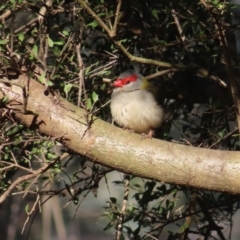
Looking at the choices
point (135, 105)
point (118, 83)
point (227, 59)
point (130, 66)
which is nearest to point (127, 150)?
point (227, 59)

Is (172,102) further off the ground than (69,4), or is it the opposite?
(69,4)

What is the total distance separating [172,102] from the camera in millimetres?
3711

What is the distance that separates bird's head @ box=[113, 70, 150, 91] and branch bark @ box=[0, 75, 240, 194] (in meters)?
0.86

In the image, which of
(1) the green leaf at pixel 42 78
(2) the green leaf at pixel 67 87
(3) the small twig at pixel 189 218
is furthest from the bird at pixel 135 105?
(1) the green leaf at pixel 42 78

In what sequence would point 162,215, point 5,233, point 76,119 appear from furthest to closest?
point 5,233 < point 162,215 < point 76,119

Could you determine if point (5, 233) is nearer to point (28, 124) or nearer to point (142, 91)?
point (142, 91)

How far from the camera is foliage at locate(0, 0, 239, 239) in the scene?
293 centimetres

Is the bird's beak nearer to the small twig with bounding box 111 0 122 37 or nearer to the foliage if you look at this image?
the foliage

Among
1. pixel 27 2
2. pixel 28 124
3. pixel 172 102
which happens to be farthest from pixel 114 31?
pixel 172 102

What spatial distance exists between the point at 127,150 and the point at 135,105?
1.04 m

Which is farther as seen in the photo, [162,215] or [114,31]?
[162,215]

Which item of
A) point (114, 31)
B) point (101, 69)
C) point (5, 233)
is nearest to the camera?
point (114, 31)

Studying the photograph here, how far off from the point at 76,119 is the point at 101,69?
0.68 metres

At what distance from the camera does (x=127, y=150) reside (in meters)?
2.48
